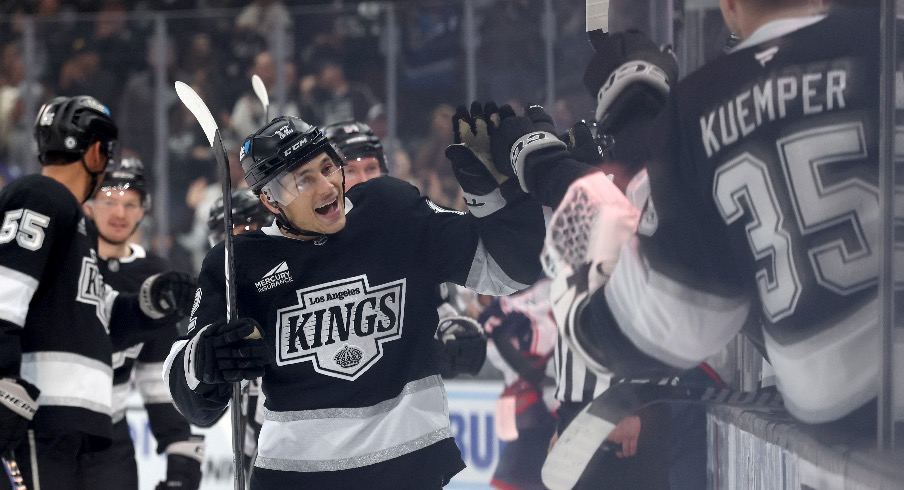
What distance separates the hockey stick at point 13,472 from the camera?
3.02m

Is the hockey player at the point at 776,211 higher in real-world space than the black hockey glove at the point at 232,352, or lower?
higher

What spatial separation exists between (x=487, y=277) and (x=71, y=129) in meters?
1.40

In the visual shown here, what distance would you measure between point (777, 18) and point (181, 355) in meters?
1.36

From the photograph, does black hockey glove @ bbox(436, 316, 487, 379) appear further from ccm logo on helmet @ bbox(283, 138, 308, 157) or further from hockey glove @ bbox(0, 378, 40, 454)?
hockey glove @ bbox(0, 378, 40, 454)

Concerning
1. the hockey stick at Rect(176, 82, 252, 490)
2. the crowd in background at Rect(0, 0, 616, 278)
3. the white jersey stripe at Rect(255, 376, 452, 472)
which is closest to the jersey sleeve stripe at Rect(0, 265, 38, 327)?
the hockey stick at Rect(176, 82, 252, 490)

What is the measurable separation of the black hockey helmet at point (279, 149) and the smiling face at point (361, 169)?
121 centimetres

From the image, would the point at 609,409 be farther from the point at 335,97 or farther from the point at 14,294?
the point at 335,97

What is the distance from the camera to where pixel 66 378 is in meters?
3.11

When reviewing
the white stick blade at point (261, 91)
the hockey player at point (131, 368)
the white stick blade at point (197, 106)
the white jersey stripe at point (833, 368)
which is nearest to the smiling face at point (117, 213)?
the hockey player at point (131, 368)

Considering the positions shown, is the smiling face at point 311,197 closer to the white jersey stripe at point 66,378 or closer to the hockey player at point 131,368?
the white jersey stripe at point 66,378

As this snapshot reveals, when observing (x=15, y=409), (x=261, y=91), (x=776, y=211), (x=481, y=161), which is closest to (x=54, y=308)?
(x=15, y=409)

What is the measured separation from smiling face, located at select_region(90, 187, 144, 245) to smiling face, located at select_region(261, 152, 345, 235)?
1766 millimetres

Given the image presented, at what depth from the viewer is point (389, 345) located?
2.46m

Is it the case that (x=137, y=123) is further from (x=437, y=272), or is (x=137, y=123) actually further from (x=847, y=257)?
(x=847, y=257)
